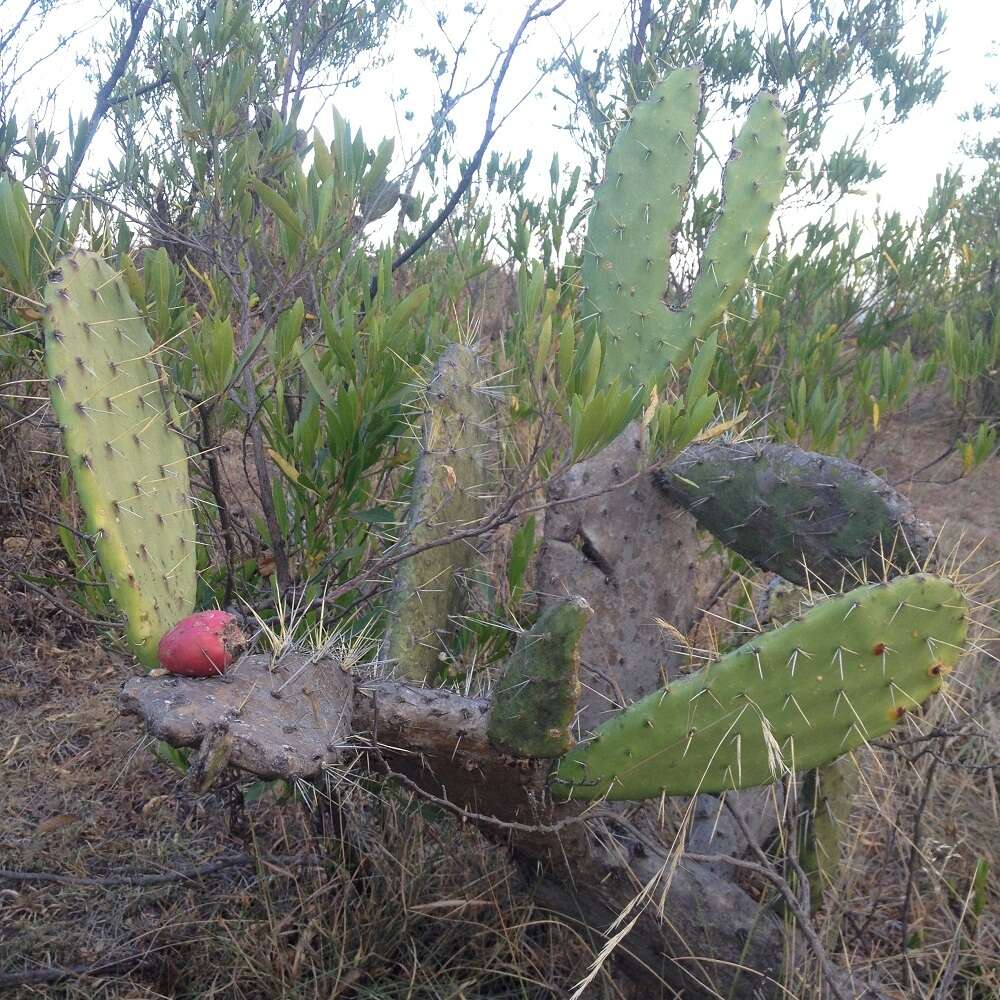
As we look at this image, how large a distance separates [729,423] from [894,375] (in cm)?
171

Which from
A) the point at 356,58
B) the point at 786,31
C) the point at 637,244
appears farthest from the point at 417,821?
the point at 356,58

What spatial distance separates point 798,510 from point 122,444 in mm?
1326

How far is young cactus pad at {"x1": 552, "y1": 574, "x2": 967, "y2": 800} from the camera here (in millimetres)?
1493

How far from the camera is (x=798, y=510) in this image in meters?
1.92

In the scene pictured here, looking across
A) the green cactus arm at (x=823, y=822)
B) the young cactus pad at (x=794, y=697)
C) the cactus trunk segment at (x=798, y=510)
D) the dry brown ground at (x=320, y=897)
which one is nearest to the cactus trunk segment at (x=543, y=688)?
the young cactus pad at (x=794, y=697)

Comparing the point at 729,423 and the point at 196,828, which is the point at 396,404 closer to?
the point at 729,423

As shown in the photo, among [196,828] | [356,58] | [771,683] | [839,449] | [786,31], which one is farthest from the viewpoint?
[356,58]

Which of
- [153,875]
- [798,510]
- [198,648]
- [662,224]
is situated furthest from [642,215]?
[153,875]

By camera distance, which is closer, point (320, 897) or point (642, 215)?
point (320, 897)

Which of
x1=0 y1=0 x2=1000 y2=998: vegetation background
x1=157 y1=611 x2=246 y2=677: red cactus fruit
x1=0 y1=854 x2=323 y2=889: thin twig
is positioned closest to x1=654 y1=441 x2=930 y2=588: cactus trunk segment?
x1=0 y1=0 x2=1000 y2=998: vegetation background

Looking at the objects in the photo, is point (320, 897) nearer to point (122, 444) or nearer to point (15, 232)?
point (122, 444)

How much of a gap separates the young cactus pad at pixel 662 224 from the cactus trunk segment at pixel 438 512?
55 cm

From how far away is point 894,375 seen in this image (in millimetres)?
3344

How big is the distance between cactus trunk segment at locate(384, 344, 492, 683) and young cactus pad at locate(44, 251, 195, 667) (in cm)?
43
